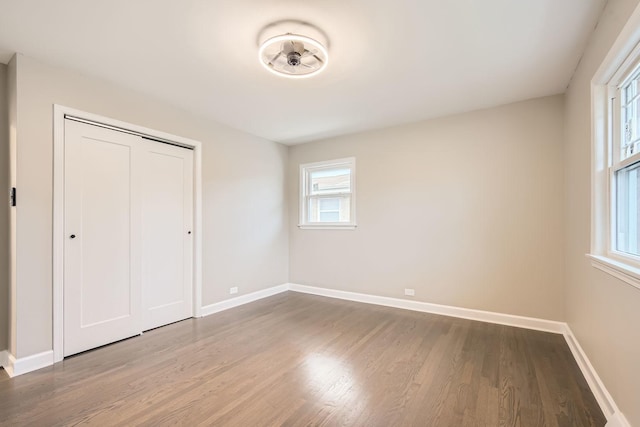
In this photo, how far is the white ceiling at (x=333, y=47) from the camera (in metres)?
1.86

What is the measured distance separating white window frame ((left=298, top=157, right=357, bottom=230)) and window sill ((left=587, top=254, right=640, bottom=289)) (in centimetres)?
282

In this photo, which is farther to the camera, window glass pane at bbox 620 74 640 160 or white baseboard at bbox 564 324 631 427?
window glass pane at bbox 620 74 640 160

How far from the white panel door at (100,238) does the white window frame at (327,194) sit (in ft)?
8.26

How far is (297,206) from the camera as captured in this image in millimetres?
5105

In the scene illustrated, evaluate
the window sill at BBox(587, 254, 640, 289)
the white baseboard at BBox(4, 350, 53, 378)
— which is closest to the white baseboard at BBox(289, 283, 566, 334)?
the window sill at BBox(587, 254, 640, 289)

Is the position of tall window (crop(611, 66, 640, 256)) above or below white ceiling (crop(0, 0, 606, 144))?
below

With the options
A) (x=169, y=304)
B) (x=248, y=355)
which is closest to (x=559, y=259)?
(x=248, y=355)

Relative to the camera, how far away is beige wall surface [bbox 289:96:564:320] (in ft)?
10.4

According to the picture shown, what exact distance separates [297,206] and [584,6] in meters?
4.03

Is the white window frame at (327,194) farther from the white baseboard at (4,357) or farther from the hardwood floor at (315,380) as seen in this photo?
the white baseboard at (4,357)

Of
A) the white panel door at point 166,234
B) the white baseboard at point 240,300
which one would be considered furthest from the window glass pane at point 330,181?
the white panel door at point 166,234

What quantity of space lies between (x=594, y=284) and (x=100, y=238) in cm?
414

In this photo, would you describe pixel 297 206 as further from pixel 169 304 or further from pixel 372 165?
pixel 169 304

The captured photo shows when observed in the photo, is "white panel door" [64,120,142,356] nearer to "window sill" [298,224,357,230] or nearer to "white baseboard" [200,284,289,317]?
"white baseboard" [200,284,289,317]
